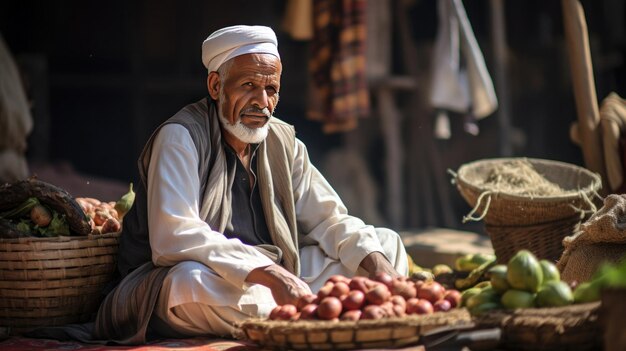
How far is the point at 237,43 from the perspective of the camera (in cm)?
471

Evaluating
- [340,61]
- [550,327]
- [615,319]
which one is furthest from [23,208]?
[340,61]

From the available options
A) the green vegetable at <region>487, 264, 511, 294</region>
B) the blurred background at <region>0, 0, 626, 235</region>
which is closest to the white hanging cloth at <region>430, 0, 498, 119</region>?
the blurred background at <region>0, 0, 626, 235</region>

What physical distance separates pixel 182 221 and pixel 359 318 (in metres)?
1.08

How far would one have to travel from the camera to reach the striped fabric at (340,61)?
8.55m

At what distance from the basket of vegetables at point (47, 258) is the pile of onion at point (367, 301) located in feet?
4.21

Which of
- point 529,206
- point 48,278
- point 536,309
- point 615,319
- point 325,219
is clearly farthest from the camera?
point 529,206

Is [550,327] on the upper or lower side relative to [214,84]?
lower

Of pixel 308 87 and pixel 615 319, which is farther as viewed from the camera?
pixel 308 87

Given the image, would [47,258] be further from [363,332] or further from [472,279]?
[472,279]

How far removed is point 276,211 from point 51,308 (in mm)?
1172

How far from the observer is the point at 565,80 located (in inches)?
423

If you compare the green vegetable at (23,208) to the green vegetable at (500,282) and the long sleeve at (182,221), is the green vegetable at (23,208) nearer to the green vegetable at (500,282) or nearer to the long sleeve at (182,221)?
the long sleeve at (182,221)

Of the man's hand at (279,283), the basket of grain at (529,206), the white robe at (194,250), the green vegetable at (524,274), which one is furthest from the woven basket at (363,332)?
the basket of grain at (529,206)

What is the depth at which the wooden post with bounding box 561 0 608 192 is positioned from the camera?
6270mm
